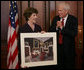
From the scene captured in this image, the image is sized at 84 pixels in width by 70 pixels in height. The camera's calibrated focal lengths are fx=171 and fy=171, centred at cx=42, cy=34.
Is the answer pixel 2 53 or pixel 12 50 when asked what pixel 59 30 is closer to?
pixel 12 50

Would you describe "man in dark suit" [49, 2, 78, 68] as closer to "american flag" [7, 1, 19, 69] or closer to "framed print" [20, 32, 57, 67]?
"framed print" [20, 32, 57, 67]

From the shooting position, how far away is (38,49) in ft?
8.73

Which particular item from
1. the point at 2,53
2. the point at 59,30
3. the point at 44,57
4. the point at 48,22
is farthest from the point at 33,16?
the point at 2,53

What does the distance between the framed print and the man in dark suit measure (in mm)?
358

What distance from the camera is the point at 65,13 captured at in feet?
10.1

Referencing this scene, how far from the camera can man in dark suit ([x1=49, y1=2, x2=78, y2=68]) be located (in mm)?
3050

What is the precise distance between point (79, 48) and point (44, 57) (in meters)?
1.69

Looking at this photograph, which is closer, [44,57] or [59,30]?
[44,57]

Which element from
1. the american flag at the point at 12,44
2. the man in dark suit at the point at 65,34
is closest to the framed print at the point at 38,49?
the man in dark suit at the point at 65,34

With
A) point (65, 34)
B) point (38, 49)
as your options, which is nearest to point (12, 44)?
point (38, 49)

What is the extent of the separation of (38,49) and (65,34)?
0.67 meters

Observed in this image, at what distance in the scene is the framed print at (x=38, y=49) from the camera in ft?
8.51

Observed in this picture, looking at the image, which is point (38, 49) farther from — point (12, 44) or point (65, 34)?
point (12, 44)

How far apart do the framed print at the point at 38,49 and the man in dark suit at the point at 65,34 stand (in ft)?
1.17
